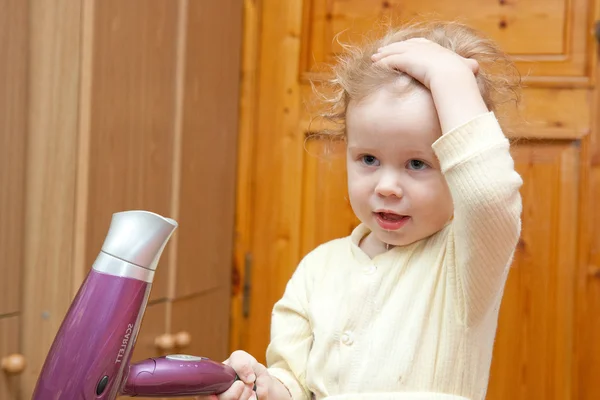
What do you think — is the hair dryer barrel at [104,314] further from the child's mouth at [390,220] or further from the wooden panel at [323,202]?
the wooden panel at [323,202]

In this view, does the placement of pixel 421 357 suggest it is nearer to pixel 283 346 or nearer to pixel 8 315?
pixel 283 346

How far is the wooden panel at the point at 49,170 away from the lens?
1278 millimetres

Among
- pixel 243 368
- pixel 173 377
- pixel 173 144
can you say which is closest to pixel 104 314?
pixel 173 377

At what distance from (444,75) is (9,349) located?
824mm

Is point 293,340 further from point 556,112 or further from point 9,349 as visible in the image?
point 556,112

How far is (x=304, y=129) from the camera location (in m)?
1.77

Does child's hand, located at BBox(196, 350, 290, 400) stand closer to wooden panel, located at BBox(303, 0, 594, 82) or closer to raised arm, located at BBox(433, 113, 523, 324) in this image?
raised arm, located at BBox(433, 113, 523, 324)

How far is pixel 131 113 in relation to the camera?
1.42 m

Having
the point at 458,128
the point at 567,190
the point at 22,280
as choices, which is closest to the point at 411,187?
the point at 458,128

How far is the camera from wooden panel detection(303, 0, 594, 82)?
1.59 meters

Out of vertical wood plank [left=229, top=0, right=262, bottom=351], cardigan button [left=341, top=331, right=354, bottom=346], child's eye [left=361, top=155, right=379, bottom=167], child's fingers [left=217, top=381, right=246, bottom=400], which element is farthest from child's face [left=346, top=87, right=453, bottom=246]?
vertical wood plank [left=229, top=0, right=262, bottom=351]

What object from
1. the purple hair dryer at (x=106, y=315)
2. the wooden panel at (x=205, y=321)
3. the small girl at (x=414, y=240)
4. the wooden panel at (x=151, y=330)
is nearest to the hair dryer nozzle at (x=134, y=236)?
the purple hair dryer at (x=106, y=315)

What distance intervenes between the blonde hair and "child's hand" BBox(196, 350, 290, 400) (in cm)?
32

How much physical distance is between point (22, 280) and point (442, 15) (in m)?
0.95
